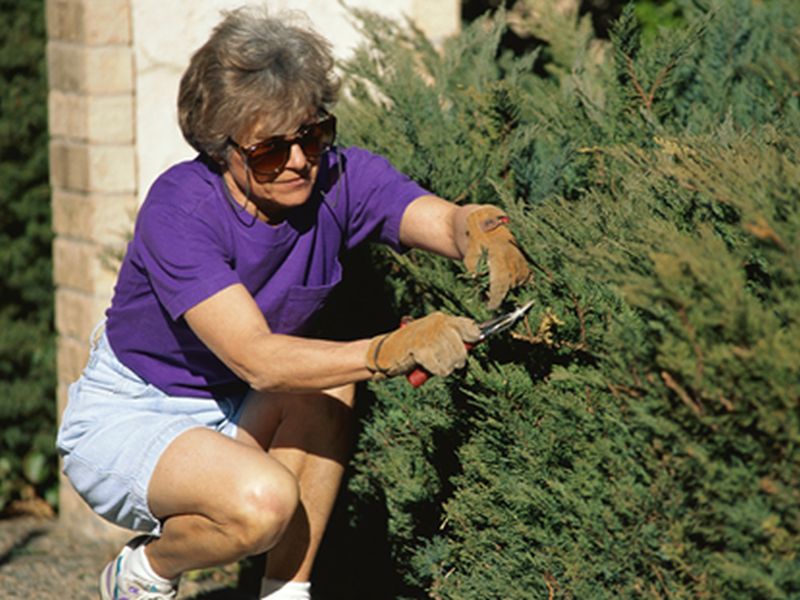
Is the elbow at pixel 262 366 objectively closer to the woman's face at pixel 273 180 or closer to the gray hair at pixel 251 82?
the woman's face at pixel 273 180

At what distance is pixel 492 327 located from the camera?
8.59 ft

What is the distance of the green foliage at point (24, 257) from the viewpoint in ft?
16.3

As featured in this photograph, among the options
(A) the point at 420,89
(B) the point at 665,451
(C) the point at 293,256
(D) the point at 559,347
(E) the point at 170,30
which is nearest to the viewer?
(B) the point at 665,451

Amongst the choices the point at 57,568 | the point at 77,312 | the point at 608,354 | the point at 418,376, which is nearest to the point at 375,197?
the point at 418,376

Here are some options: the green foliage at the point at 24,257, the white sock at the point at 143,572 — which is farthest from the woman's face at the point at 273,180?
the green foliage at the point at 24,257

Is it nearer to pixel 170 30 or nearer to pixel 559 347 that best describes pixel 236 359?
pixel 559 347

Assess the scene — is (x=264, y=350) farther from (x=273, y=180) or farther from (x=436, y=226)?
(x=436, y=226)

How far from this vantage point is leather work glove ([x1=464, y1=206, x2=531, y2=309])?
2.74 m

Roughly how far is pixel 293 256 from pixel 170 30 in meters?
1.86

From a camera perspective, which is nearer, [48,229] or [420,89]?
[420,89]

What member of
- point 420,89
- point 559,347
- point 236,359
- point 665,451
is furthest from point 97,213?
point 665,451

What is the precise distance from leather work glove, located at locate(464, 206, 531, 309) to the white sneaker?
119 centimetres

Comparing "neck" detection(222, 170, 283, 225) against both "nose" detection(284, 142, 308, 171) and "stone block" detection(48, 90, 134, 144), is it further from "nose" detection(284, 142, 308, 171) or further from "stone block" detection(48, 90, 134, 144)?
"stone block" detection(48, 90, 134, 144)

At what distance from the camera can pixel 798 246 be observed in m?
2.07
